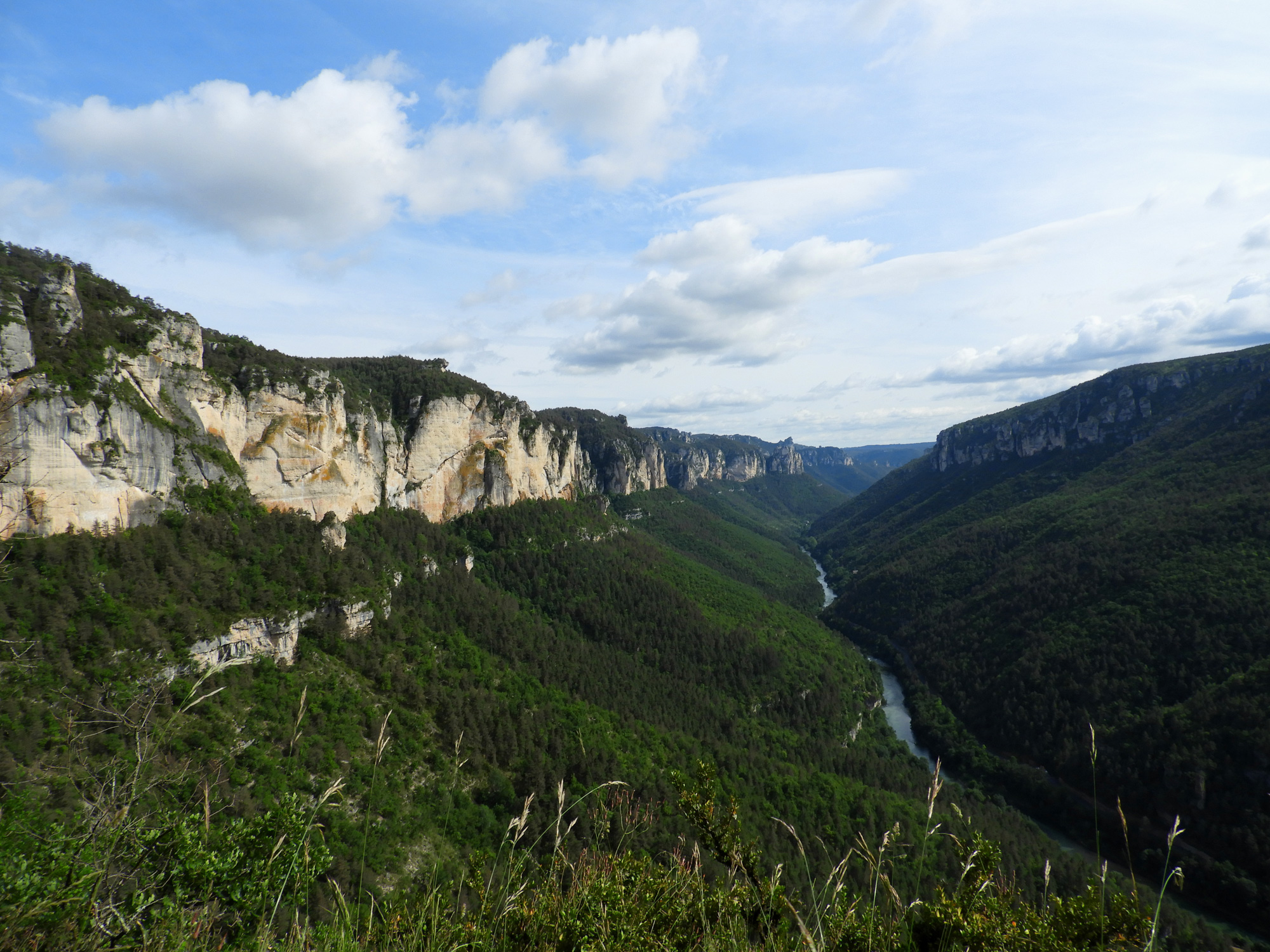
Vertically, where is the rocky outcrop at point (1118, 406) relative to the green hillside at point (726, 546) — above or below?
above

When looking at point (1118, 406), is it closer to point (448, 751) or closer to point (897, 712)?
point (897, 712)

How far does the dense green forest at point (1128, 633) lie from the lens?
40.8 metres

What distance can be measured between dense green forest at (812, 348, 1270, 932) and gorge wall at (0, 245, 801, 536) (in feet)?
142

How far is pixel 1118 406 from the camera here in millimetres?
119938

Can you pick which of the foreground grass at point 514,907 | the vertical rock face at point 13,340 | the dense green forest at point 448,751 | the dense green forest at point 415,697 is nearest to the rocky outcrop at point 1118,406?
the dense green forest at point 448,751

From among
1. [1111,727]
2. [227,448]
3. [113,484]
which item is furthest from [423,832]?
[1111,727]

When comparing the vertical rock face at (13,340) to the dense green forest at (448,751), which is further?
the vertical rock face at (13,340)

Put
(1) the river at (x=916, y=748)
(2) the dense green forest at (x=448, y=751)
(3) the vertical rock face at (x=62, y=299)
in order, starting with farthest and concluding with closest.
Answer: (1) the river at (x=916, y=748)
(3) the vertical rock face at (x=62, y=299)
(2) the dense green forest at (x=448, y=751)

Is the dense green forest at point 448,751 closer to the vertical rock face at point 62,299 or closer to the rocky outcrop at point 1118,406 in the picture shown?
the vertical rock face at point 62,299

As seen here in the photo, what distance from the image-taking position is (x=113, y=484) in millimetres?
29375

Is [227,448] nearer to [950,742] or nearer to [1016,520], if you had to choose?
[950,742]

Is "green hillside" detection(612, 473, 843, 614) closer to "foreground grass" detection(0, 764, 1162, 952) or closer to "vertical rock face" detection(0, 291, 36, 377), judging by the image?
"vertical rock face" detection(0, 291, 36, 377)

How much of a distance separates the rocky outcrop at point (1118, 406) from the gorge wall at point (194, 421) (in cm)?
13080

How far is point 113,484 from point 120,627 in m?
9.56
